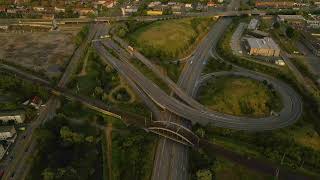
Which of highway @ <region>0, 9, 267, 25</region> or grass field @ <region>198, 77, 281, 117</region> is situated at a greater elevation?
highway @ <region>0, 9, 267, 25</region>

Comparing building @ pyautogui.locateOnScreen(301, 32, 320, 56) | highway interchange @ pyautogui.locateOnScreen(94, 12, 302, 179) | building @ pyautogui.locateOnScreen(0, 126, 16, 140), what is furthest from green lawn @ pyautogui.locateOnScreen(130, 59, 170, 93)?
building @ pyautogui.locateOnScreen(301, 32, 320, 56)

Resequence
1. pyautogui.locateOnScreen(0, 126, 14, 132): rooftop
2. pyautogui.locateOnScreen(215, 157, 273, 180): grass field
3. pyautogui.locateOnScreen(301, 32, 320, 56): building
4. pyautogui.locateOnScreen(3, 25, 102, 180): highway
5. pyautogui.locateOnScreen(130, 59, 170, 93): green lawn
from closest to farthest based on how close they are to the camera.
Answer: pyautogui.locateOnScreen(215, 157, 273, 180): grass field, pyautogui.locateOnScreen(3, 25, 102, 180): highway, pyautogui.locateOnScreen(0, 126, 14, 132): rooftop, pyautogui.locateOnScreen(130, 59, 170, 93): green lawn, pyautogui.locateOnScreen(301, 32, 320, 56): building

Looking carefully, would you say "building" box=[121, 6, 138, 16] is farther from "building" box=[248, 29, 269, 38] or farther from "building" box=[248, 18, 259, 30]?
"building" box=[248, 29, 269, 38]

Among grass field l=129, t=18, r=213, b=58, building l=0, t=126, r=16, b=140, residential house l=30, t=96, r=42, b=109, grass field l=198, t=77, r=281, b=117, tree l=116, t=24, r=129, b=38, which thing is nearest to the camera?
Answer: building l=0, t=126, r=16, b=140

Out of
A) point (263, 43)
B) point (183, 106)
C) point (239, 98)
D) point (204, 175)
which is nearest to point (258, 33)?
point (263, 43)

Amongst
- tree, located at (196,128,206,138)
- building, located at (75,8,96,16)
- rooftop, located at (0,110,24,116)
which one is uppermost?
building, located at (75,8,96,16)

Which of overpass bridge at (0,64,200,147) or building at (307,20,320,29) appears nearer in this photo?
overpass bridge at (0,64,200,147)

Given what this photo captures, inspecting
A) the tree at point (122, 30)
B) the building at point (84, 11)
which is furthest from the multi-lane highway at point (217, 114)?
the building at point (84, 11)
